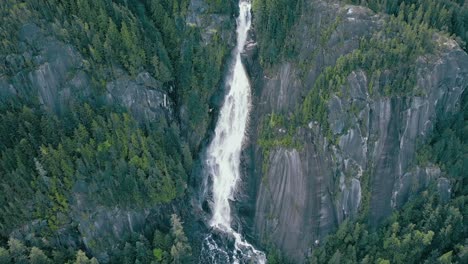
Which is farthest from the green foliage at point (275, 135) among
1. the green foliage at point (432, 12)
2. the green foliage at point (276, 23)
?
the green foliage at point (432, 12)

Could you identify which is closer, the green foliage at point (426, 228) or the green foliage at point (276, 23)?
the green foliage at point (426, 228)

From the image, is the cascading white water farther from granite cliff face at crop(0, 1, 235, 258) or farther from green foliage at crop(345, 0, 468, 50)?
green foliage at crop(345, 0, 468, 50)

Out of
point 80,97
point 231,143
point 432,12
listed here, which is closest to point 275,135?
point 231,143

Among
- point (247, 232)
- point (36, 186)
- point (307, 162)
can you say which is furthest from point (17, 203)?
point (307, 162)

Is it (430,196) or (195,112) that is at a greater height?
(195,112)

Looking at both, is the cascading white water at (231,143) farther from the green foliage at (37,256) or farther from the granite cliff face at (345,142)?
the green foliage at (37,256)

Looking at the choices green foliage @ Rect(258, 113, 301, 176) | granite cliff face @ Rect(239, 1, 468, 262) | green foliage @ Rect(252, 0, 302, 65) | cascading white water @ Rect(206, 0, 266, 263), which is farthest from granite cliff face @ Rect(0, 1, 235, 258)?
green foliage @ Rect(252, 0, 302, 65)

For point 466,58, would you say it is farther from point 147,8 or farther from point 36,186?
point 36,186
